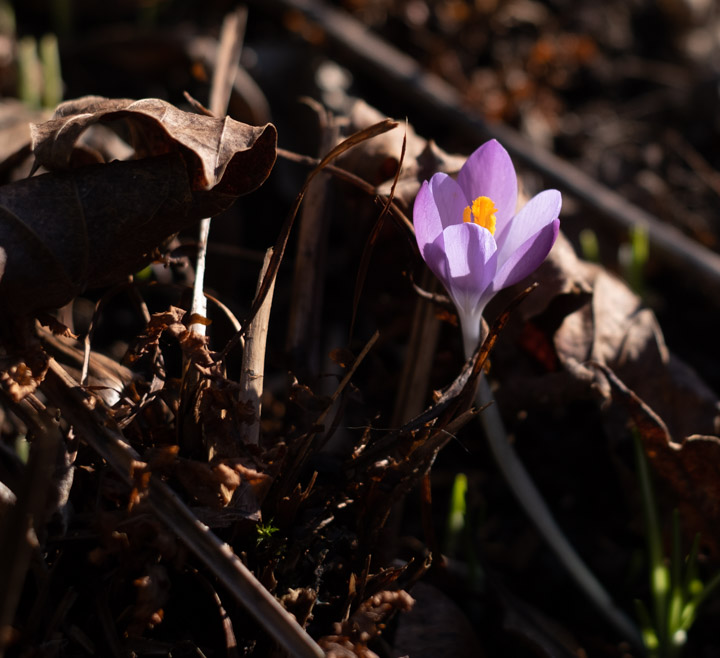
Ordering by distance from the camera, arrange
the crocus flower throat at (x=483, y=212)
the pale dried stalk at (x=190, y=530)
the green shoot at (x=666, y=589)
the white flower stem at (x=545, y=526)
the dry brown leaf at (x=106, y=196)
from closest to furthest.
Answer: the pale dried stalk at (x=190, y=530) < the dry brown leaf at (x=106, y=196) < the crocus flower throat at (x=483, y=212) < the green shoot at (x=666, y=589) < the white flower stem at (x=545, y=526)

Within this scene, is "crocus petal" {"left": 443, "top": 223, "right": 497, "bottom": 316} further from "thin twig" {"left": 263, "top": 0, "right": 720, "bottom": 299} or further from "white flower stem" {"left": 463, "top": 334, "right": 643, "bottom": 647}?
"thin twig" {"left": 263, "top": 0, "right": 720, "bottom": 299}

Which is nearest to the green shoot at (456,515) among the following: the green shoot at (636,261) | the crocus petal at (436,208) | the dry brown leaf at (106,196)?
the crocus petal at (436,208)

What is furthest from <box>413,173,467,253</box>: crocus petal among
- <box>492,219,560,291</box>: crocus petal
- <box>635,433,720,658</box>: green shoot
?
<box>635,433,720,658</box>: green shoot

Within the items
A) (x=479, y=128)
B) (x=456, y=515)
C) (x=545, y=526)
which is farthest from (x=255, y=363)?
(x=479, y=128)

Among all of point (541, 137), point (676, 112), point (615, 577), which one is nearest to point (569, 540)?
point (615, 577)

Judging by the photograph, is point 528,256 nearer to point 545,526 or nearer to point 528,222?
point 528,222

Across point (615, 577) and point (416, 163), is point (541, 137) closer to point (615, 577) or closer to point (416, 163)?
point (416, 163)

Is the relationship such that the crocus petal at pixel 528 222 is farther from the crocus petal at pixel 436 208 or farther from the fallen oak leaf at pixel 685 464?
the fallen oak leaf at pixel 685 464
